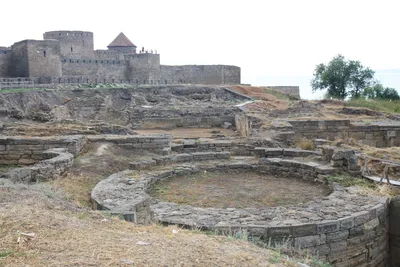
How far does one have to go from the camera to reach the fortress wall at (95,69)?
124ft

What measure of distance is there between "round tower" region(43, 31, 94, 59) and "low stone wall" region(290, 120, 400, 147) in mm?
29305

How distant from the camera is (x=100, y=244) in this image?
4.13 meters

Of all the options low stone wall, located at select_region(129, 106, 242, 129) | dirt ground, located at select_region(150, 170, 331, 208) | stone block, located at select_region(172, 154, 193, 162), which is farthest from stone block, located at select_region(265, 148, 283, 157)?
low stone wall, located at select_region(129, 106, 242, 129)

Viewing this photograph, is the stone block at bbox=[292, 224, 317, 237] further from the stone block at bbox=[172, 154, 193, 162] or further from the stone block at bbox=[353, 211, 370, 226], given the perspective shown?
the stone block at bbox=[172, 154, 193, 162]

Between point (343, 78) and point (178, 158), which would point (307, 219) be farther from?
point (343, 78)

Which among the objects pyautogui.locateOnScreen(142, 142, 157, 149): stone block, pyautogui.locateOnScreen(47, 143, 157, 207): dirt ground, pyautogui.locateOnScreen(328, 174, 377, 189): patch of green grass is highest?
pyautogui.locateOnScreen(142, 142, 157, 149): stone block

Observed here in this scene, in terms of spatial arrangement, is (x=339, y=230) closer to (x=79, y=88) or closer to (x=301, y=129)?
(x=301, y=129)

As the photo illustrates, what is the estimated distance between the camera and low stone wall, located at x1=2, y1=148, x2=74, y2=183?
8.48 metres

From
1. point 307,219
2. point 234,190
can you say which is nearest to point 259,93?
point 234,190

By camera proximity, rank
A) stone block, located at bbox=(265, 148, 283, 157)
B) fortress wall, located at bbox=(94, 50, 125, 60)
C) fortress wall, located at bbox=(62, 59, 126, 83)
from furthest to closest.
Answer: fortress wall, located at bbox=(94, 50, 125, 60) → fortress wall, located at bbox=(62, 59, 126, 83) → stone block, located at bbox=(265, 148, 283, 157)

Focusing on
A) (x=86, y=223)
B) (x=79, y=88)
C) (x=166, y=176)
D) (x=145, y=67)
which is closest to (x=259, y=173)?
(x=166, y=176)

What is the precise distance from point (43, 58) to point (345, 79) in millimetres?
29811

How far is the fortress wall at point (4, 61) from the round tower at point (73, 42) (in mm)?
5612

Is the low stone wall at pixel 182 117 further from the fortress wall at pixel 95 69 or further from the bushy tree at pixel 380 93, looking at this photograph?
the bushy tree at pixel 380 93
